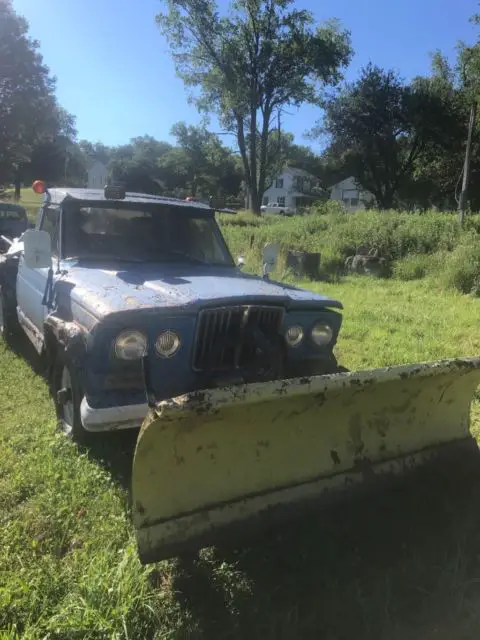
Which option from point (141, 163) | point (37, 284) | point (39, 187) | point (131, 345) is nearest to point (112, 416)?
point (131, 345)

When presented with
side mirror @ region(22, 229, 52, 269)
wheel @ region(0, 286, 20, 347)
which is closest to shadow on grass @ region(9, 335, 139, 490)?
side mirror @ region(22, 229, 52, 269)

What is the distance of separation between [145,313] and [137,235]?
5.78 feet

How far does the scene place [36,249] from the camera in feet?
13.2

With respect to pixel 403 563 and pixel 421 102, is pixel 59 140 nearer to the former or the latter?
pixel 421 102

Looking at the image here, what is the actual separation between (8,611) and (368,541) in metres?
1.84

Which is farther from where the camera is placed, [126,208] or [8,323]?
[8,323]

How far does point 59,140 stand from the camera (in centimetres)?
6744

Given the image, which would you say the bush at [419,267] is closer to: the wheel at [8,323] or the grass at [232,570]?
the wheel at [8,323]

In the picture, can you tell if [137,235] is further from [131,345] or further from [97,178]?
[97,178]

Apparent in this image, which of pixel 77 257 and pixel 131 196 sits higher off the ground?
pixel 131 196

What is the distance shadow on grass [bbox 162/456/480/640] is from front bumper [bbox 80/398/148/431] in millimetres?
898

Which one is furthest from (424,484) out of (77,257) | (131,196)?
(131,196)

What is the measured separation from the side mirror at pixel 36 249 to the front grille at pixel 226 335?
1555mm

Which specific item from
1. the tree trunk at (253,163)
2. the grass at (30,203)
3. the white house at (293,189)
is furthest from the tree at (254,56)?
the white house at (293,189)
